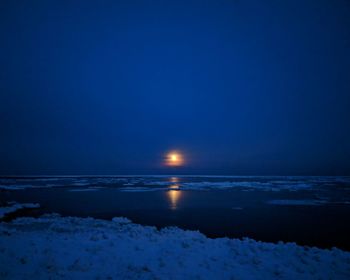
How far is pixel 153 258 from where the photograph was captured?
988cm

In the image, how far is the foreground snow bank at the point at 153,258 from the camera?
843cm

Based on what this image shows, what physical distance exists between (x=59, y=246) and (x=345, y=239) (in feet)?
50.0

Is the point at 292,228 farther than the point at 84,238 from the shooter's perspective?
Yes

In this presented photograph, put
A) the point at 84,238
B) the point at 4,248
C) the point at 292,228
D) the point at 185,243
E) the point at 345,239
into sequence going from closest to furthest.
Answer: the point at 4,248, the point at 185,243, the point at 84,238, the point at 345,239, the point at 292,228

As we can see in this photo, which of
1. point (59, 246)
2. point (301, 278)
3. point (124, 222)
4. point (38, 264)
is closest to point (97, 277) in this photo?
point (38, 264)

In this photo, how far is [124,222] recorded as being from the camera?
17844mm

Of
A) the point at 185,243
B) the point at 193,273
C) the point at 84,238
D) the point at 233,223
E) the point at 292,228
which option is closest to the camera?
the point at 193,273

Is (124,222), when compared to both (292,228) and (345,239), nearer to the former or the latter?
(292,228)

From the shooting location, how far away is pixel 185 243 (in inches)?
459

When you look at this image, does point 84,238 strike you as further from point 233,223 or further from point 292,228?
point 292,228

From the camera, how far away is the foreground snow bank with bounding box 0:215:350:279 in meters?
Result: 8.43

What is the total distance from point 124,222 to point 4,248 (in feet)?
27.2

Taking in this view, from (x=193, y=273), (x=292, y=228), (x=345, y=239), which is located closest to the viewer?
(x=193, y=273)

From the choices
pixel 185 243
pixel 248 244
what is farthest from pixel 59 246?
pixel 248 244
